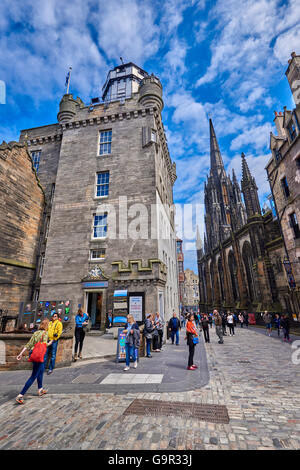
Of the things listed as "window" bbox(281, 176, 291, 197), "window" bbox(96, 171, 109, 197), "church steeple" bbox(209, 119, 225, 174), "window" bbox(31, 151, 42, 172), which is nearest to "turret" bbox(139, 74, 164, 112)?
"window" bbox(96, 171, 109, 197)

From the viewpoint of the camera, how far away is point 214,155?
75.2 meters

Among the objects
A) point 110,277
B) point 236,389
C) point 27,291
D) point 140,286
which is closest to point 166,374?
point 236,389

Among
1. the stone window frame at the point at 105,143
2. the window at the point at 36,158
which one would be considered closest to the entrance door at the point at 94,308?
the stone window frame at the point at 105,143

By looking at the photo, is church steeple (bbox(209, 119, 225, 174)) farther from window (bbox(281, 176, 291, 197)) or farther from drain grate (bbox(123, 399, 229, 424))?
drain grate (bbox(123, 399, 229, 424))

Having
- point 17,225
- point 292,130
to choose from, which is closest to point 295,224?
point 292,130

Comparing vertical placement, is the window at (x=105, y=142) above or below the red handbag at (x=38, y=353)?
above

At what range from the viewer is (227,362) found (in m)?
8.48

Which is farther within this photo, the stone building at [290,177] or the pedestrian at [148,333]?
the stone building at [290,177]

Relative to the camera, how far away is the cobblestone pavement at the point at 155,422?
321 cm

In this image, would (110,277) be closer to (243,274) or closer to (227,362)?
(227,362)

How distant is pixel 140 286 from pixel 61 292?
5915 millimetres

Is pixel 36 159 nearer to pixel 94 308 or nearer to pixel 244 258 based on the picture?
pixel 94 308

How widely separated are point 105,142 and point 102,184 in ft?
13.8

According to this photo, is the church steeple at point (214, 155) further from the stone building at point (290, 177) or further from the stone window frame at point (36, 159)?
the stone window frame at point (36, 159)
